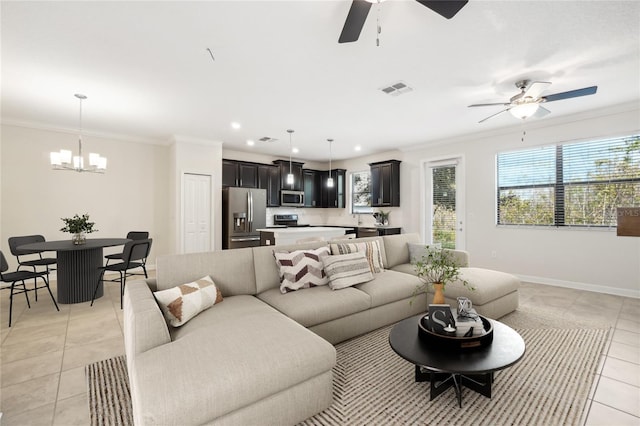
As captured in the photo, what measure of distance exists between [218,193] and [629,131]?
686 cm

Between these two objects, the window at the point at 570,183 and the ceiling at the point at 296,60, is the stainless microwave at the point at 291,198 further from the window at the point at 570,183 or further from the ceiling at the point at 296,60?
the window at the point at 570,183

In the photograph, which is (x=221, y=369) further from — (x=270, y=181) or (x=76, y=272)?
(x=270, y=181)

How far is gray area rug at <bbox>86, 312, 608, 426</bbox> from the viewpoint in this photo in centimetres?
170

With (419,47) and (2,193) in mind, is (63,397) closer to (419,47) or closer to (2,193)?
(419,47)

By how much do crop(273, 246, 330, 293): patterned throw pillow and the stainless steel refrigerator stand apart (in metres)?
3.54

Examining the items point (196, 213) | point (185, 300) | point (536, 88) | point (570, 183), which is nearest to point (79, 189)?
point (196, 213)

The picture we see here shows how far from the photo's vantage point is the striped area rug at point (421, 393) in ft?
5.56

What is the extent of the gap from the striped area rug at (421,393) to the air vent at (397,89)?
2.83 metres

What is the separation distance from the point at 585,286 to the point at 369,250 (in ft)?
11.9

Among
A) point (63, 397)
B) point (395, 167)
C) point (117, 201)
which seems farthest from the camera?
point (395, 167)

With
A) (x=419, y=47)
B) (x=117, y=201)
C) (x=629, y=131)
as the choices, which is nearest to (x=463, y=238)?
(x=629, y=131)

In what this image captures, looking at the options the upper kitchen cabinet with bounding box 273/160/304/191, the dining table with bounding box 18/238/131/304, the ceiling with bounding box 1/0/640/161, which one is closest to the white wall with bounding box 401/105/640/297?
the ceiling with bounding box 1/0/640/161

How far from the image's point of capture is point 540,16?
7.18 ft

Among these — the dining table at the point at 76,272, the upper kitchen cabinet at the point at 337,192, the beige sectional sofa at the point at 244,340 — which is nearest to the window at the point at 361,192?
the upper kitchen cabinet at the point at 337,192
